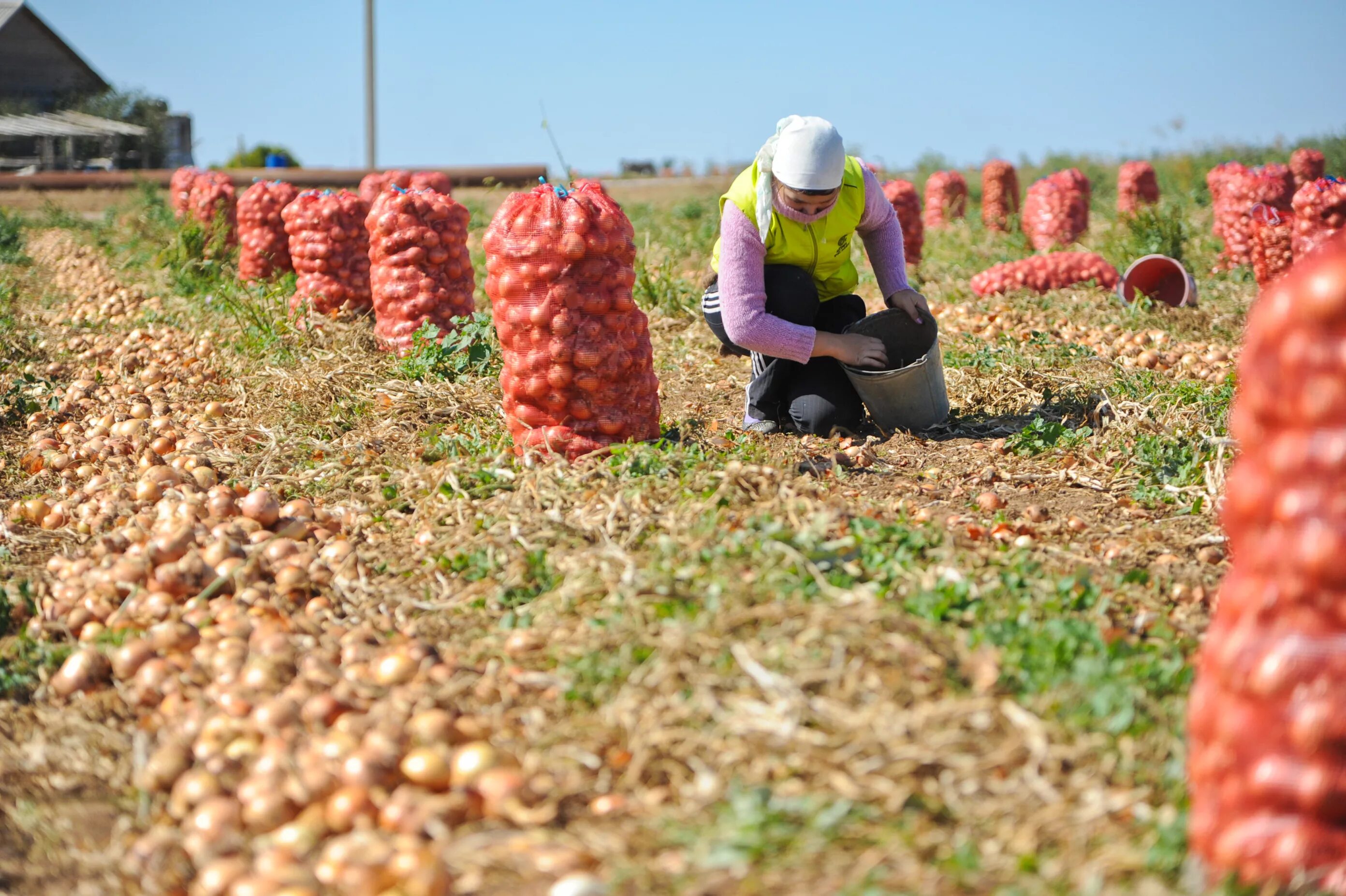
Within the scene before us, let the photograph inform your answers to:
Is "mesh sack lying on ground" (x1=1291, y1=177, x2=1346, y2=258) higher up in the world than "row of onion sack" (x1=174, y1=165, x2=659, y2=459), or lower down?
higher up

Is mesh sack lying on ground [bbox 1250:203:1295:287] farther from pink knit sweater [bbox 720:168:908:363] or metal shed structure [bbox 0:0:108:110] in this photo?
metal shed structure [bbox 0:0:108:110]

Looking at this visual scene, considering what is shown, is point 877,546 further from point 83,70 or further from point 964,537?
point 83,70

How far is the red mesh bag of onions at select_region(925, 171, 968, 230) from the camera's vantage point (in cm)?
1288

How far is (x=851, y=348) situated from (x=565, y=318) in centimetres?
109

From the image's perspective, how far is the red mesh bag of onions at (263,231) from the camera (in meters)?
6.66

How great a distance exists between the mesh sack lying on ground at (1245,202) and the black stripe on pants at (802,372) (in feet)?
15.7

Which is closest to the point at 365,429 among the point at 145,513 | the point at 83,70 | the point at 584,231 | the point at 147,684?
the point at 145,513

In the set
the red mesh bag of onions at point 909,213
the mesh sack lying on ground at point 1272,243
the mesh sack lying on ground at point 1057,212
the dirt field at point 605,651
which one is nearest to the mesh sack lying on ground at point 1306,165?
the mesh sack lying on ground at point 1057,212

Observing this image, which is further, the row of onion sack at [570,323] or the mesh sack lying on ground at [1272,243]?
the mesh sack lying on ground at [1272,243]

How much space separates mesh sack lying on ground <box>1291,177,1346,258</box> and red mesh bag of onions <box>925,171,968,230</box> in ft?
23.7

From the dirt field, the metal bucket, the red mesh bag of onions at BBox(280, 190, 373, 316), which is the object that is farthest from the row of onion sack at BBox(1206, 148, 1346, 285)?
the red mesh bag of onions at BBox(280, 190, 373, 316)

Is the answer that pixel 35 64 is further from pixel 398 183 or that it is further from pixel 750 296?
pixel 750 296

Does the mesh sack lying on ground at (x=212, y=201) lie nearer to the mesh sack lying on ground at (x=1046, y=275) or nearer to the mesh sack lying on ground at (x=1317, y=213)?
the mesh sack lying on ground at (x=1046, y=275)

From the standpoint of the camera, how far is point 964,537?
2766mm
